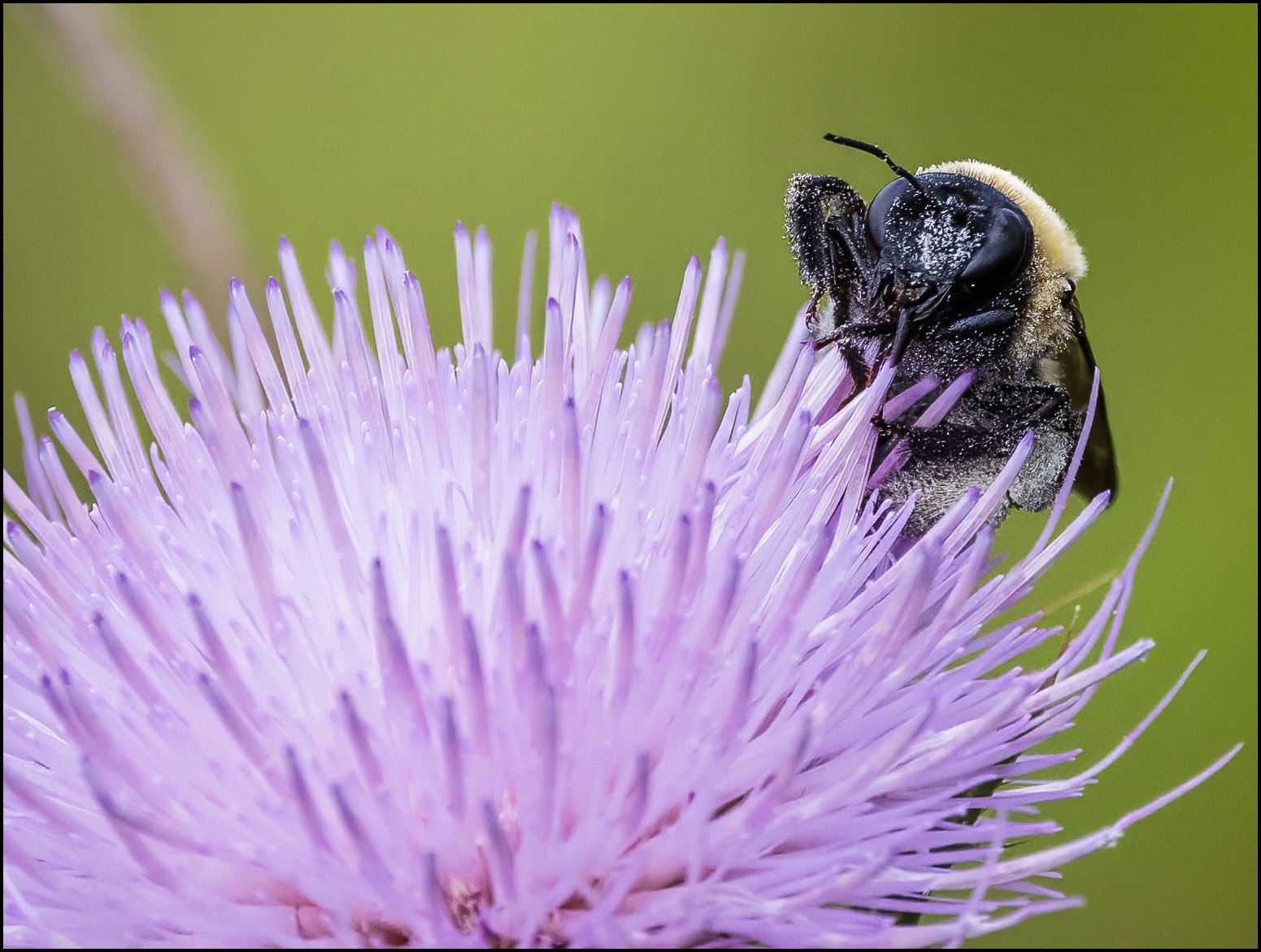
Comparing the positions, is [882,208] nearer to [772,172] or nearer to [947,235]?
[947,235]

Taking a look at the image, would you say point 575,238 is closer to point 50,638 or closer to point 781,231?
point 50,638

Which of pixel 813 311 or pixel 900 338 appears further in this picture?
pixel 813 311

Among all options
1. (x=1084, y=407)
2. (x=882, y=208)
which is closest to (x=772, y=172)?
(x=1084, y=407)

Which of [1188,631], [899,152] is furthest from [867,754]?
[899,152]

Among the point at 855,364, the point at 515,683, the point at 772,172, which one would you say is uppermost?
the point at 772,172

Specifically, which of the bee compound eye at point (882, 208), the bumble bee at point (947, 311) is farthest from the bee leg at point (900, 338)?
the bee compound eye at point (882, 208)

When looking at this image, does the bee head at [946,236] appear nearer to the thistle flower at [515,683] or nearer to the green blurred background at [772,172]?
the thistle flower at [515,683]
